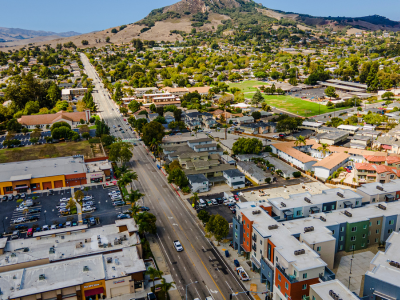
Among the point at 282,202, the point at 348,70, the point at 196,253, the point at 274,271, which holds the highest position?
the point at 348,70

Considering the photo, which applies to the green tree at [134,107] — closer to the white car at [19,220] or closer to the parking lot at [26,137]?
the parking lot at [26,137]

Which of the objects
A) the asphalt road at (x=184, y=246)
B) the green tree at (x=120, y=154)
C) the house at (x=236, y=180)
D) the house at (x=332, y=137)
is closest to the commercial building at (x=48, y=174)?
the green tree at (x=120, y=154)

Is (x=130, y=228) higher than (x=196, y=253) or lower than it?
higher

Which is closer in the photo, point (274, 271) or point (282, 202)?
point (274, 271)

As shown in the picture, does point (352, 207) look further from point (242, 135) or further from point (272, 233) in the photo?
point (242, 135)

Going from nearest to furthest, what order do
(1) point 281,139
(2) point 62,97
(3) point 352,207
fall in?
(3) point 352,207
(1) point 281,139
(2) point 62,97

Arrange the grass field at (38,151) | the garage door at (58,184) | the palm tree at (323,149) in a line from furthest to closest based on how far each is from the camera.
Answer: the grass field at (38,151)
the palm tree at (323,149)
the garage door at (58,184)

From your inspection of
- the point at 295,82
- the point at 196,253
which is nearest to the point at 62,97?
the point at 295,82

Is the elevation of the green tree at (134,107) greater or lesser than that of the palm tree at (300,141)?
greater
